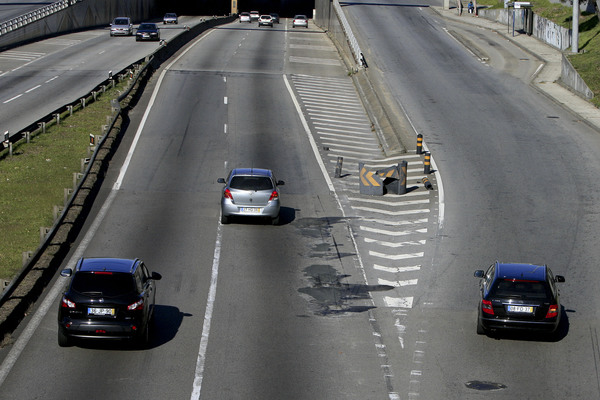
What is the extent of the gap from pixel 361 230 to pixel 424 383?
1174 centimetres

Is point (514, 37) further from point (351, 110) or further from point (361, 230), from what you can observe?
point (361, 230)

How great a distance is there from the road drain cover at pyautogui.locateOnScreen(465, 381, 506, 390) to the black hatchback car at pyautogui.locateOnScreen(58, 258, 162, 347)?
19.9 ft

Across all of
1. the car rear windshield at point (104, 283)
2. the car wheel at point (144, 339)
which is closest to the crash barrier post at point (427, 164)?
the car wheel at point (144, 339)

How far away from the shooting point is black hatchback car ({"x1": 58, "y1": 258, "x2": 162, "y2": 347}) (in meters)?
16.4

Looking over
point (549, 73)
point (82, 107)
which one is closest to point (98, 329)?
point (82, 107)

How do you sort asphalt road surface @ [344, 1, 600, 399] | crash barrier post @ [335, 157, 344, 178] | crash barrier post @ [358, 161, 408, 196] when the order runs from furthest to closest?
1. crash barrier post @ [335, 157, 344, 178]
2. crash barrier post @ [358, 161, 408, 196]
3. asphalt road surface @ [344, 1, 600, 399]

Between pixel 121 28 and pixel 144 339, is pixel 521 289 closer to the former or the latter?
pixel 144 339

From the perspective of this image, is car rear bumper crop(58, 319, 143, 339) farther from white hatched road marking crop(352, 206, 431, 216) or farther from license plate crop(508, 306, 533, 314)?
white hatched road marking crop(352, 206, 431, 216)

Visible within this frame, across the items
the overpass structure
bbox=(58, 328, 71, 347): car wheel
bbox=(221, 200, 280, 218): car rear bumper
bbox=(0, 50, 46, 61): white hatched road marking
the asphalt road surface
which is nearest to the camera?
bbox=(58, 328, 71, 347): car wheel

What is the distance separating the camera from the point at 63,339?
16.9 m

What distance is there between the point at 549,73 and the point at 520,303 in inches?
1612

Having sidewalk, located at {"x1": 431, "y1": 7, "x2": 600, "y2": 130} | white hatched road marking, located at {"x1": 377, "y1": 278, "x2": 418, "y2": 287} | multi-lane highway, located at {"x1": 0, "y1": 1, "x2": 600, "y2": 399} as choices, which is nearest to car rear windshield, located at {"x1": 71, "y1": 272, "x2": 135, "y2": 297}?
multi-lane highway, located at {"x1": 0, "y1": 1, "x2": 600, "y2": 399}

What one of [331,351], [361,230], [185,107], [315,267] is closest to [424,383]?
[331,351]

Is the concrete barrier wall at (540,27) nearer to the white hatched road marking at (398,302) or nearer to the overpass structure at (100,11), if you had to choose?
the overpass structure at (100,11)
